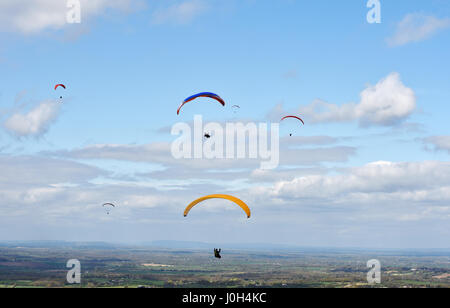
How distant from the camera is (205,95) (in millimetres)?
51281
